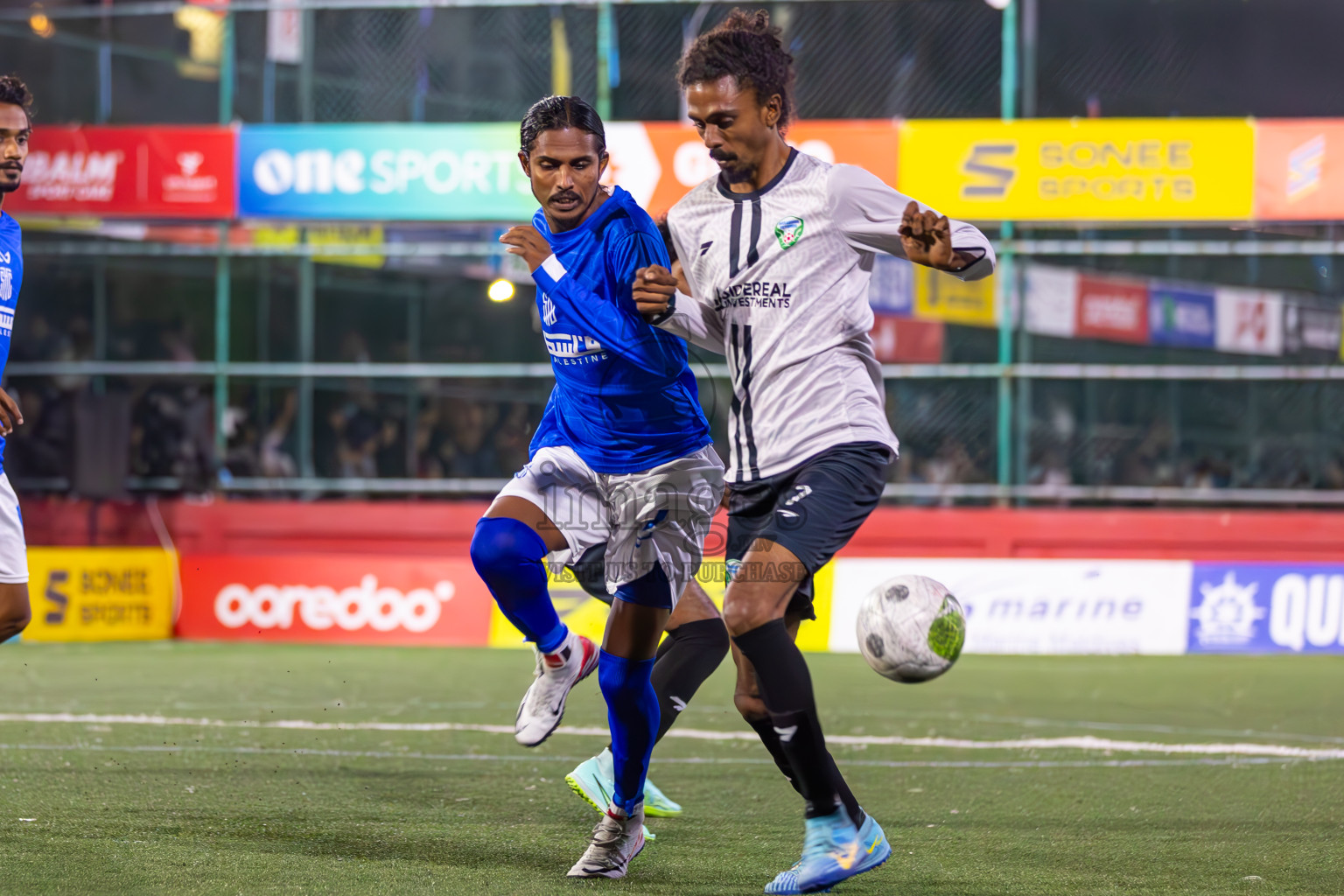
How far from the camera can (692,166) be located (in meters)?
15.8

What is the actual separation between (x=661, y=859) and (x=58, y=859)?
1.80 m

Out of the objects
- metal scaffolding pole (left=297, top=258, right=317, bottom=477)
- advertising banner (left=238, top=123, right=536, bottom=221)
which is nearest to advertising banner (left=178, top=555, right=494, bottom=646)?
metal scaffolding pole (left=297, top=258, right=317, bottom=477)

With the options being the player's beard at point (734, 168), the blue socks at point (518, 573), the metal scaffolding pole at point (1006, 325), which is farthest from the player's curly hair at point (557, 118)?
the metal scaffolding pole at point (1006, 325)

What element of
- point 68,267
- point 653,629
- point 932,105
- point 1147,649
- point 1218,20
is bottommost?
point 1147,649

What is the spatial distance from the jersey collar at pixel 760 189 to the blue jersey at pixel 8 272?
102 inches

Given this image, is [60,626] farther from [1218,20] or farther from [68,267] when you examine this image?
[1218,20]

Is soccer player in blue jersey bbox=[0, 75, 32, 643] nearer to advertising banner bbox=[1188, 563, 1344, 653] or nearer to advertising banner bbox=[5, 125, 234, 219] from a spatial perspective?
advertising banner bbox=[1188, 563, 1344, 653]

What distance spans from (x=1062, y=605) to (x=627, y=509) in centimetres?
987

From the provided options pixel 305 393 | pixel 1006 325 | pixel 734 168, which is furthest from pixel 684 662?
pixel 305 393

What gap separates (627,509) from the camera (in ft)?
16.3

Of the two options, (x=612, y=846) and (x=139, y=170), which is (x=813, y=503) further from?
(x=139, y=170)

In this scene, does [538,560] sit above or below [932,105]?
below

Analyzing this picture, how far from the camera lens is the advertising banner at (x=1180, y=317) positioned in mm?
21328

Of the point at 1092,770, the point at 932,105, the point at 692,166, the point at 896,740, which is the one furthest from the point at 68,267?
the point at 1092,770
